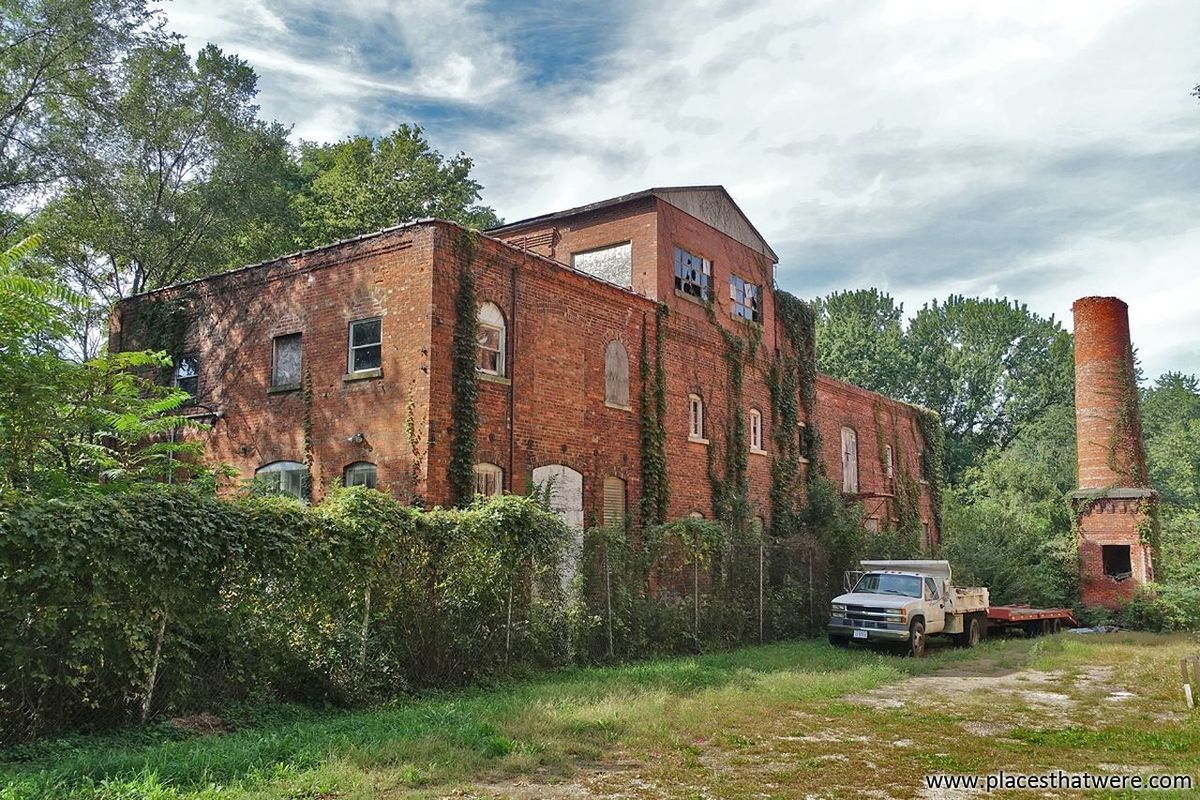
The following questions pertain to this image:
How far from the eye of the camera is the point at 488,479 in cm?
1781

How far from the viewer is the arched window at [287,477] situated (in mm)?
18641

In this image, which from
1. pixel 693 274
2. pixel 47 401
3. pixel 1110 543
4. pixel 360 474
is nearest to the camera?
pixel 47 401

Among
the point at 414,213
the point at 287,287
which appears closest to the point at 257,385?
the point at 287,287

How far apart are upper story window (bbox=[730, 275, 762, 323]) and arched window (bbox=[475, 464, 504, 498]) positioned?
37.4 feet

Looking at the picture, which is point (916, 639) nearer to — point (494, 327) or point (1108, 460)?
point (494, 327)

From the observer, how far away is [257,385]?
782 inches

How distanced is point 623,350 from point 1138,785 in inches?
598

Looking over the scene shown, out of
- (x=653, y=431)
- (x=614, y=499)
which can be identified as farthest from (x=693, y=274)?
(x=614, y=499)

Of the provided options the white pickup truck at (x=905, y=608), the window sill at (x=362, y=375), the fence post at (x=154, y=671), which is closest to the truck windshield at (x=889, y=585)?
the white pickup truck at (x=905, y=608)

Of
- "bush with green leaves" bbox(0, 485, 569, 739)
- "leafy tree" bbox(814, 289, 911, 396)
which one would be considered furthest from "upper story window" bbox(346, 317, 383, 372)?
"leafy tree" bbox(814, 289, 911, 396)

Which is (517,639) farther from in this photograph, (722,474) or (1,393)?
(722,474)

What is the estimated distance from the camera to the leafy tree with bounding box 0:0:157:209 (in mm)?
23422

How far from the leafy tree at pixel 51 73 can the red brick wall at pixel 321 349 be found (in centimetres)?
607

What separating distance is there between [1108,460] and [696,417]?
50.7ft
